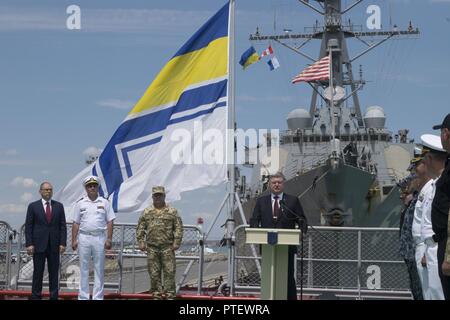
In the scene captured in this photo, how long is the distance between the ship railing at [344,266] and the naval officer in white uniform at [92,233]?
2103mm

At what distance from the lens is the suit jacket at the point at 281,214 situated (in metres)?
8.09

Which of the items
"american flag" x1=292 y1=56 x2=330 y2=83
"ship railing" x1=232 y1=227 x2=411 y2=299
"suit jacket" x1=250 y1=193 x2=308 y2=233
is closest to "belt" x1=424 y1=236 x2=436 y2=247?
"suit jacket" x1=250 y1=193 x2=308 y2=233

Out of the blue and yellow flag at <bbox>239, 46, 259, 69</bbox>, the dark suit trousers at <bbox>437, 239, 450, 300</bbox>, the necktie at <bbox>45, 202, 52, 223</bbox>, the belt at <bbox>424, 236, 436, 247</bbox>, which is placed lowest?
the dark suit trousers at <bbox>437, 239, 450, 300</bbox>

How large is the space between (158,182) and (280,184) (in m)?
1.99

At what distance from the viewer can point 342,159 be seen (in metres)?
20.2

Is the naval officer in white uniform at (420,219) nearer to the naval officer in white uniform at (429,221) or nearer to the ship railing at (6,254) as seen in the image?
the naval officer in white uniform at (429,221)

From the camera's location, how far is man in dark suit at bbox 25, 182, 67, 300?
8.85 metres

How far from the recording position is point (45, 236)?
8.88 meters

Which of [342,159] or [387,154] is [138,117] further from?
[387,154]

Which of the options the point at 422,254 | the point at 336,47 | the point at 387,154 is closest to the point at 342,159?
the point at 387,154

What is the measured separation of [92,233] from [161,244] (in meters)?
0.83

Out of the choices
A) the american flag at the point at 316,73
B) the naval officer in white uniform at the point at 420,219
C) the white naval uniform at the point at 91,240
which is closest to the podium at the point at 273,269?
the naval officer in white uniform at the point at 420,219

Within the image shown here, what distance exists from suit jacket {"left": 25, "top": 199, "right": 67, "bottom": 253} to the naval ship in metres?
11.8

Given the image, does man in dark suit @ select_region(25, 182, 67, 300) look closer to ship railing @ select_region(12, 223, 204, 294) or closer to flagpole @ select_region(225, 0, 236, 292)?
ship railing @ select_region(12, 223, 204, 294)
